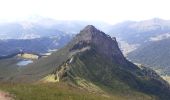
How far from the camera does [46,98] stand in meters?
143

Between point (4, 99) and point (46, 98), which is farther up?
point (4, 99)

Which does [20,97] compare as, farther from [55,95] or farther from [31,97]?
[55,95]

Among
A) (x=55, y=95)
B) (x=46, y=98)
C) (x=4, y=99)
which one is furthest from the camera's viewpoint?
(x=55, y=95)

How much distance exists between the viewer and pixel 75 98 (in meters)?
159

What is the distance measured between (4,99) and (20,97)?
41.5 feet

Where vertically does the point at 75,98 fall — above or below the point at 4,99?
below

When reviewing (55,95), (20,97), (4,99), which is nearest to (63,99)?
(55,95)

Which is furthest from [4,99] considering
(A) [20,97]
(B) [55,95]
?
(B) [55,95]

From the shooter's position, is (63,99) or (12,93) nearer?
(12,93)

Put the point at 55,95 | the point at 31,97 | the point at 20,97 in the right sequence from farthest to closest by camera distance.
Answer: the point at 55,95, the point at 31,97, the point at 20,97

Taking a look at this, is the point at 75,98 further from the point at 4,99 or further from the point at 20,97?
the point at 4,99

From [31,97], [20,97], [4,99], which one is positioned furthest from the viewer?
[31,97]

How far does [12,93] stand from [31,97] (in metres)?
6.93

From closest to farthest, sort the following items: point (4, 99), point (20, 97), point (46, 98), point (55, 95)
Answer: point (4, 99) < point (20, 97) < point (46, 98) < point (55, 95)
